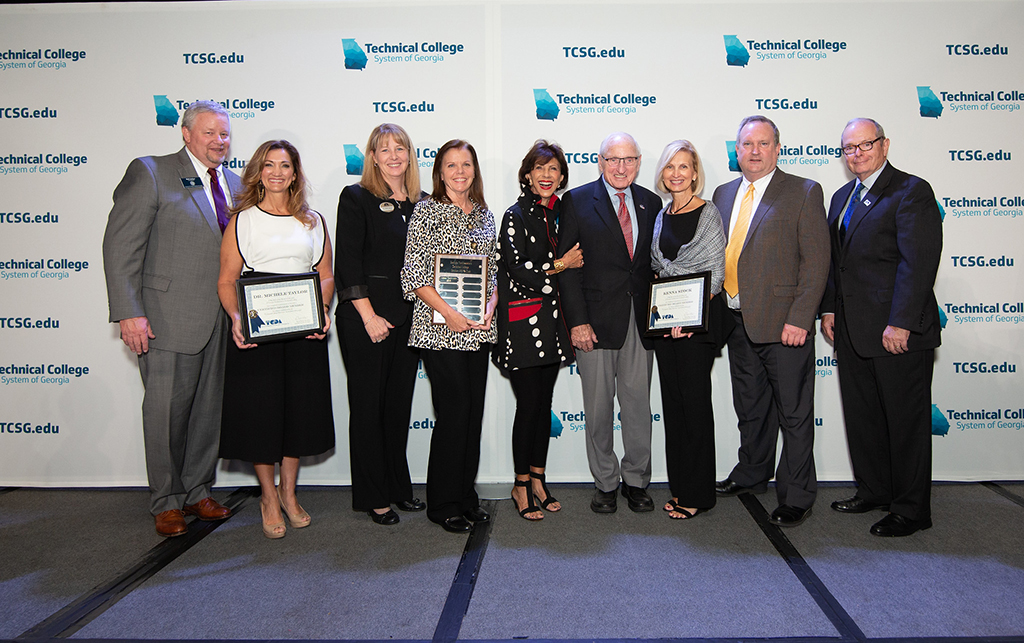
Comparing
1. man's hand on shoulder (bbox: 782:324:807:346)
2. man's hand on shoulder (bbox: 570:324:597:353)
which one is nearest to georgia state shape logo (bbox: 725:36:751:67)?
man's hand on shoulder (bbox: 782:324:807:346)

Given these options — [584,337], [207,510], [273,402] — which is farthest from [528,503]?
[207,510]

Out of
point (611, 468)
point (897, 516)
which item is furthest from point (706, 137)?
point (897, 516)

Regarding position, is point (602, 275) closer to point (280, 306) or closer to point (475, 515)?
point (475, 515)

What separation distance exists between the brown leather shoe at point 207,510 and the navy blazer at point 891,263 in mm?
3276

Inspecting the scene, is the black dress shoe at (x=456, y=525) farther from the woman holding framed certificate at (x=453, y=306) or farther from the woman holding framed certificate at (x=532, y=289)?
the woman holding framed certificate at (x=532, y=289)

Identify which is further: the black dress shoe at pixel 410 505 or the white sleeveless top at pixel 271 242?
the black dress shoe at pixel 410 505

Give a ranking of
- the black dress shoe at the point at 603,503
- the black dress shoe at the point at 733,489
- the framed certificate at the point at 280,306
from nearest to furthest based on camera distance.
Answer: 1. the framed certificate at the point at 280,306
2. the black dress shoe at the point at 603,503
3. the black dress shoe at the point at 733,489

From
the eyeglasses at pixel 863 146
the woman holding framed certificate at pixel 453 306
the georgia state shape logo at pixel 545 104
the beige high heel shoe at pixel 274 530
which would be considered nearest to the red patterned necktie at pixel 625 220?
the woman holding framed certificate at pixel 453 306

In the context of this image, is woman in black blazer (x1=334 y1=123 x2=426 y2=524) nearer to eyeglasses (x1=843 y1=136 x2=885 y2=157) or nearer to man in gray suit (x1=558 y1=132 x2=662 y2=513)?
man in gray suit (x1=558 y1=132 x2=662 y2=513)

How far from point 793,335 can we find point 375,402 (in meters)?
2.01

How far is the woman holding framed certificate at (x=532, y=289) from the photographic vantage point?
2.86 meters

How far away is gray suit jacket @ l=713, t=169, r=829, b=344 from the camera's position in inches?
114

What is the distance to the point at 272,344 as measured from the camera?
2805 millimetres

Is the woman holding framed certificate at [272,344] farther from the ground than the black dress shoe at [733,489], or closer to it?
farther from the ground
